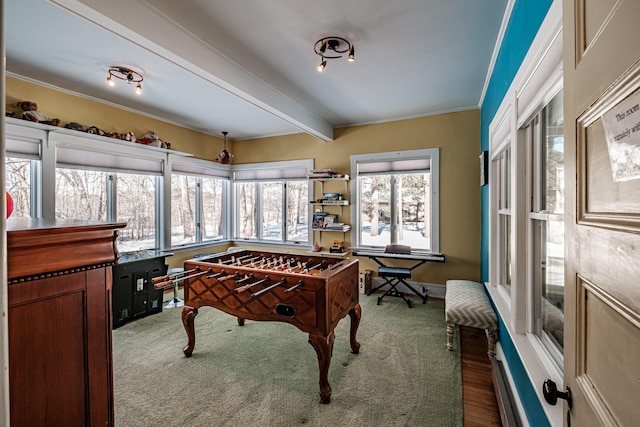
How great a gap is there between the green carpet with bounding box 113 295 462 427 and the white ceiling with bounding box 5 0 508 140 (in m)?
2.53

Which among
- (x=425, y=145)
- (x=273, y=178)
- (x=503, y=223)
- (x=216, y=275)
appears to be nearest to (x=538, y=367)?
(x=503, y=223)

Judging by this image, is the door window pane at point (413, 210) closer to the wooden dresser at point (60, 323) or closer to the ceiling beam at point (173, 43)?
the ceiling beam at point (173, 43)

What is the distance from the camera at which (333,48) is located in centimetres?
258

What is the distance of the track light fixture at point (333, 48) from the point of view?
8.14 ft

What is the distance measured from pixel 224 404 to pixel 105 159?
11.8ft

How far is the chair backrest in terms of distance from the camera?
4434mm

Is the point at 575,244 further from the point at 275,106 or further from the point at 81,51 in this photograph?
the point at 81,51

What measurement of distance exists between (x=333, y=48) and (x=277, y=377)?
2.83m

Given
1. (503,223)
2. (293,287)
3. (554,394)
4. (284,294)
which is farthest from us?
(503,223)

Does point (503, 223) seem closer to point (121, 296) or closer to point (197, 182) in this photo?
point (121, 296)

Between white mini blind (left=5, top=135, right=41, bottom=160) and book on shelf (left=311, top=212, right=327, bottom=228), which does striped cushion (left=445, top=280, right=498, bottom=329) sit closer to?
book on shelf (left=311, top=212, right=327, bottom=228)

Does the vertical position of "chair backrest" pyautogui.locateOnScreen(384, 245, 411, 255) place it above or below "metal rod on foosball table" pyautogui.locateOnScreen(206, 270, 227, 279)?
below

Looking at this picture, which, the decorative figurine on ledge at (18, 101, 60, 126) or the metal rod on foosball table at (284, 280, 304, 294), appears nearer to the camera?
the metal rod on foosball table at (284, 280, 304, 294)

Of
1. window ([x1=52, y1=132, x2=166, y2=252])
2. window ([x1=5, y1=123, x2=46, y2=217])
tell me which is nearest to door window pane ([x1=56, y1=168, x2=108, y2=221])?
window ([x1=52, y1=132, x2=166, y2=252])
